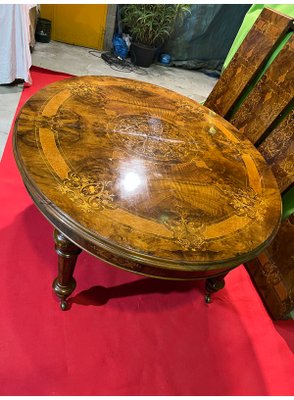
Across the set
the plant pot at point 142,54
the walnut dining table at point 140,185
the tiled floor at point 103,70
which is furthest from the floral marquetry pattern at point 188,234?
the plant pot at point 142,54

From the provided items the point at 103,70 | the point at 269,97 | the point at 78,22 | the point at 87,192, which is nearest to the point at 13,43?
the point at 103,70

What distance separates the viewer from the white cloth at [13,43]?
2.21 metres

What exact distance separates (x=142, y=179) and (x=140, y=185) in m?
0.04

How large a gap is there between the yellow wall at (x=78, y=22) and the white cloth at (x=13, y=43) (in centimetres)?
130

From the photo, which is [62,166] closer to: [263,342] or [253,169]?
[253,169]

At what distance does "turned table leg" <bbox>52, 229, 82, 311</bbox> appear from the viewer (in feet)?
3.20

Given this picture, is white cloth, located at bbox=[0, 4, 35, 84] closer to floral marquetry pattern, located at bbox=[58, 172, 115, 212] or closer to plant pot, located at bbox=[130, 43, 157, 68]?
plant pot, located at bbox=[130, 43, 157, 68]

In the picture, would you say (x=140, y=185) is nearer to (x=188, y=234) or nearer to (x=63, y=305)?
(x=188, y=234)

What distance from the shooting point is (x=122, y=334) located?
1.24m

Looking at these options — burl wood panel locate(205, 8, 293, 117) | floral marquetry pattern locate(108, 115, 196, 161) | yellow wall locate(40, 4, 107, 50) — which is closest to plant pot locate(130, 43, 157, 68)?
yellow wall locate(40, 4, 107, 50)

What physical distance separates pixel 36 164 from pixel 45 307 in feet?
2.16

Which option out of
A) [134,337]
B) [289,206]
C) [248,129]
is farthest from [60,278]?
[248,129]

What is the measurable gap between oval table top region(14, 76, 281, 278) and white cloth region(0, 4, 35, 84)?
4.38 feet

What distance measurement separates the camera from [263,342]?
137cm
